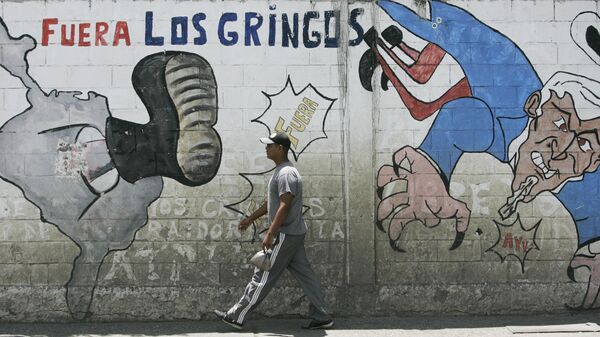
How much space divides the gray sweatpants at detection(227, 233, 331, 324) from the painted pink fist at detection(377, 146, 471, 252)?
88 cm

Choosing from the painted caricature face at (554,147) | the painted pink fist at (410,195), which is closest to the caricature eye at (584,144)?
the painted caricature face at (554,147)

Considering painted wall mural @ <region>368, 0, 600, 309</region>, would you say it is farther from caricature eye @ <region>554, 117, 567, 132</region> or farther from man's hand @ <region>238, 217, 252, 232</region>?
man's hand @ <region>238, 217, 252, 232</region>

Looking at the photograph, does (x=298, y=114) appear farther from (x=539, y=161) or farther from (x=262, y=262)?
(x=539, y=161)

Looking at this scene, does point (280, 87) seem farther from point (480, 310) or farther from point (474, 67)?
point (480, 310)

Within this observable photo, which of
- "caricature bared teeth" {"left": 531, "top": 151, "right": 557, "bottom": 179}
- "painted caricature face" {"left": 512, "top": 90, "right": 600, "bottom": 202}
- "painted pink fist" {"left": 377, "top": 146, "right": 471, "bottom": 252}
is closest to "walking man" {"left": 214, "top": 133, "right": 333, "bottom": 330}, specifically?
"painted pink fist" {"left": 377, "top": 146, "right": 471, "bottom": 252}

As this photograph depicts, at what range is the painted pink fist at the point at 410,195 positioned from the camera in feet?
24.1

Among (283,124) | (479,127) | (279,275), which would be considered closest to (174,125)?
(283,124)

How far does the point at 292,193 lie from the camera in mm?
6723

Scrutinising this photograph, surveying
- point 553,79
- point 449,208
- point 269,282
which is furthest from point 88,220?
point 553,79

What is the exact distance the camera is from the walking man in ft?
22.1

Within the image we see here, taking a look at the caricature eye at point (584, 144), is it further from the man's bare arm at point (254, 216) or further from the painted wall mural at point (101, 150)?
the painted wall mural at point (101, 150)

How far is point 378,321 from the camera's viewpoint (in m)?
7.25

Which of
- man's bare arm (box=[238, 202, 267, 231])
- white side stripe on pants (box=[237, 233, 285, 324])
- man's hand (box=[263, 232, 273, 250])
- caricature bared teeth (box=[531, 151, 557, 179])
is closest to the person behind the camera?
man's hand (box=[263, 232, 273, 250])

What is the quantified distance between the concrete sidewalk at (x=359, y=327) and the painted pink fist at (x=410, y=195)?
2.77 feet
